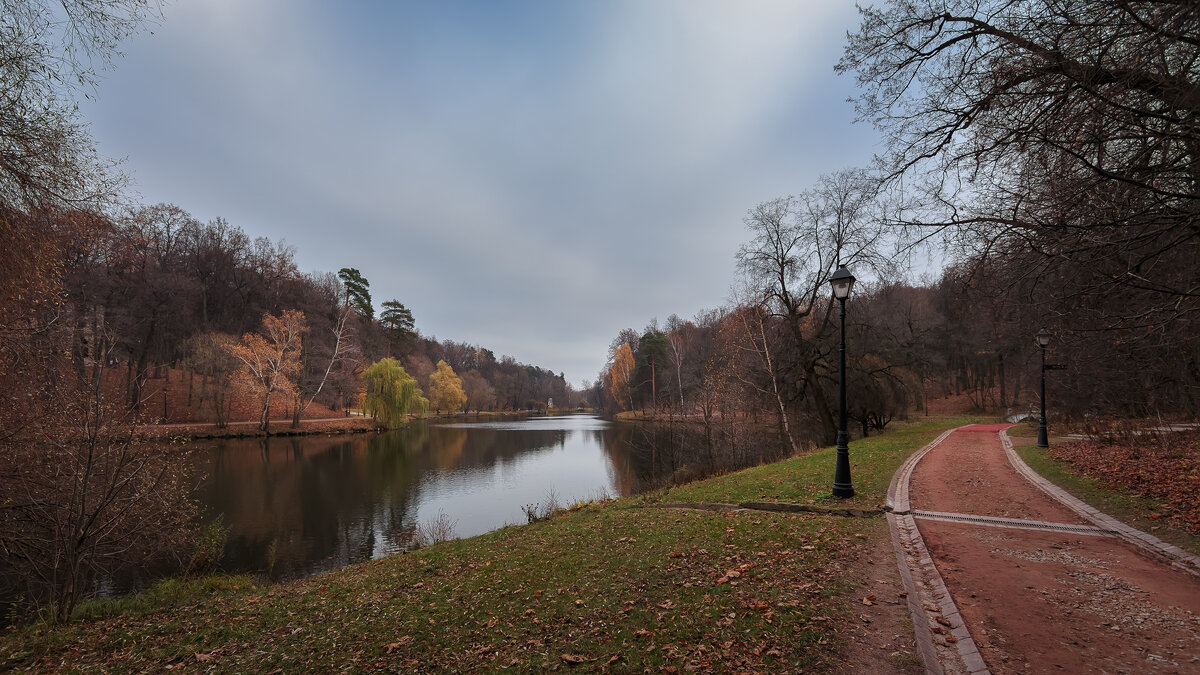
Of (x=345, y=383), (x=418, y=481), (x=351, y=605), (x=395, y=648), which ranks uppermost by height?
(x=345, y=383)

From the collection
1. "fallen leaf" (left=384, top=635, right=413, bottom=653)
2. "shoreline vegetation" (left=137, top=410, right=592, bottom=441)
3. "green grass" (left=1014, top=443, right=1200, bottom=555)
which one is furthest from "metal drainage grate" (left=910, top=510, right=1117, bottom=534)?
"shoreline vegetation" (left=137, top=410, right=592, bottom=441)

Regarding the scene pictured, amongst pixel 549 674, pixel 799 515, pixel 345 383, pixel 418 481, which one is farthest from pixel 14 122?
pixel 345 383

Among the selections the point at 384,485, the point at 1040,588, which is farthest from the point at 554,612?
the point at 384,485

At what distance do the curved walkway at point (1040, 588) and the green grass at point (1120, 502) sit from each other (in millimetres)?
207

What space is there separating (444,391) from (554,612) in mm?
68107

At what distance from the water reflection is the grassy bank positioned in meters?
4.33

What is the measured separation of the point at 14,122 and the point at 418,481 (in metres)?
18.0

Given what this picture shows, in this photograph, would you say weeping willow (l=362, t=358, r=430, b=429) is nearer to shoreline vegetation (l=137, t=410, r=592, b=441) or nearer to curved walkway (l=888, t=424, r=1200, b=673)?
shoreline vegetation (l=137, t=410, r=592, b=441)

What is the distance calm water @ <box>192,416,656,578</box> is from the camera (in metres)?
12.1

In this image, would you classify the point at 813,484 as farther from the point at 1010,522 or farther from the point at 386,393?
the point at 386,393

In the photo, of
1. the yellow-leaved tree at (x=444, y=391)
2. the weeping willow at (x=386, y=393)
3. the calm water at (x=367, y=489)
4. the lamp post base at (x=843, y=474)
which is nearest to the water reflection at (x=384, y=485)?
the calm water at (x=367, y=489)

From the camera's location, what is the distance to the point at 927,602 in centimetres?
398

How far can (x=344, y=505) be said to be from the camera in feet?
53.1

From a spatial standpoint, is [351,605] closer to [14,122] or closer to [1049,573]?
[14,122]
